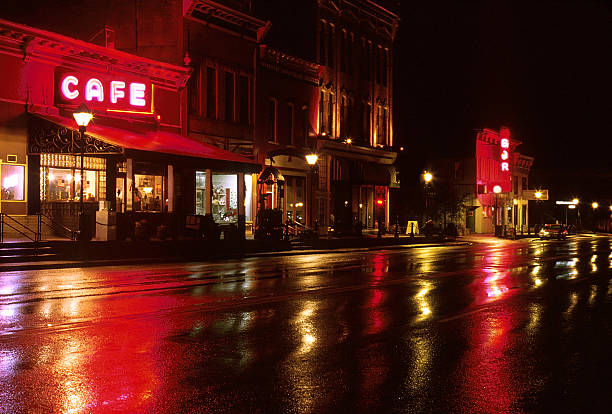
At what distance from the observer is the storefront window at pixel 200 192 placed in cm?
3475

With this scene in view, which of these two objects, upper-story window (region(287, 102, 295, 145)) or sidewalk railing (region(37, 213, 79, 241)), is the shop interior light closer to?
sidewalk railing (region(37, 213, 79, 241))

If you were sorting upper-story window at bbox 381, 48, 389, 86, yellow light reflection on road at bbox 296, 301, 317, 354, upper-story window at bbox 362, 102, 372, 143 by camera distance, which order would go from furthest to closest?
upper-story window at bbox 381, 48, 389, 86, upper-story window at bbox 362, 102, 372, 143, yellow light reflection on road at bbox 296, 301, 317, 354

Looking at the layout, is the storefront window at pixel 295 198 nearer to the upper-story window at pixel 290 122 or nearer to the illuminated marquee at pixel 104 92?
the upper-story window at pixel 290 122

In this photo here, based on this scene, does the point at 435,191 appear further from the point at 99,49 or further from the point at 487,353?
the point at 487,353

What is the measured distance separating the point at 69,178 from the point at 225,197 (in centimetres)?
979

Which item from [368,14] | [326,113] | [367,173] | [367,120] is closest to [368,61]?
[368,14]

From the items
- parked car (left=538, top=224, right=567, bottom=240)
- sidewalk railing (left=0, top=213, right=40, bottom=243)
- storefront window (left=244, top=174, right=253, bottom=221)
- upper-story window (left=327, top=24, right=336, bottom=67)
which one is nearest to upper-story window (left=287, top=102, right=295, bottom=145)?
storefront window (left=244, top=174, right=253, bottom=221)

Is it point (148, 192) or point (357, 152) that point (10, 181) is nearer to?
point (148, 192)

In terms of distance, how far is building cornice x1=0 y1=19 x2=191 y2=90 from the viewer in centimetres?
2553

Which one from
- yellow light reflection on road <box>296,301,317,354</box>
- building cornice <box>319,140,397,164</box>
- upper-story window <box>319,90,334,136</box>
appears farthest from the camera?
upper-story window <box>319,90,334,136</box>

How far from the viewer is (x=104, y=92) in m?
29.6

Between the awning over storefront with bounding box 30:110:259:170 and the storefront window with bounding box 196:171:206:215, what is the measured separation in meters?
1.66

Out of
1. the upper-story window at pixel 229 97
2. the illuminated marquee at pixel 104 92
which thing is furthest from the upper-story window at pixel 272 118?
the illuminated marquee at pixel 104 92

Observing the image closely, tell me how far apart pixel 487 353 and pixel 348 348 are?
1836 mm
